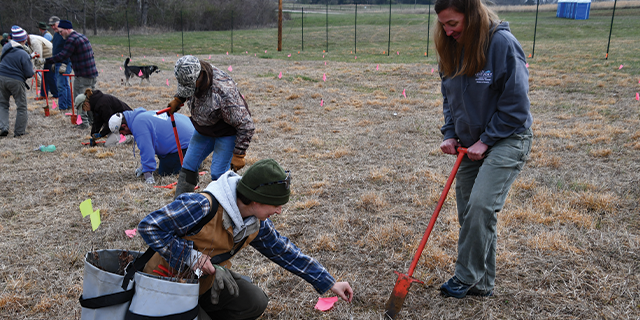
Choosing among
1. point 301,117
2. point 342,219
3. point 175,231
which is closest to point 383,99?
point 301,117

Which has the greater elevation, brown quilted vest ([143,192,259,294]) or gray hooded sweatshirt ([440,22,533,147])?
gray hooded sweatshirt ([440,22,533,147])

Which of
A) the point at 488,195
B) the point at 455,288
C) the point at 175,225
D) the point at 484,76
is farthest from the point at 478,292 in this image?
the point at 175,225

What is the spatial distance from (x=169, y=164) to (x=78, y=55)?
152 inches

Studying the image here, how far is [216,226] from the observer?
2.16 meters

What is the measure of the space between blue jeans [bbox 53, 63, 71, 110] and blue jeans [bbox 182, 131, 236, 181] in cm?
730

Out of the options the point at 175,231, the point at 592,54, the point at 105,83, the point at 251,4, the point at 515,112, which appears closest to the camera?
the point at 175,231

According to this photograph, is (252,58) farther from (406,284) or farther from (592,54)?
(406,284)

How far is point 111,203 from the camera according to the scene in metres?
4.91

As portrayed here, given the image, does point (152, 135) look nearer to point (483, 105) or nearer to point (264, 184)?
point (264, 184)

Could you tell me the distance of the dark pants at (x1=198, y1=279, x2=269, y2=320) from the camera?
245cm

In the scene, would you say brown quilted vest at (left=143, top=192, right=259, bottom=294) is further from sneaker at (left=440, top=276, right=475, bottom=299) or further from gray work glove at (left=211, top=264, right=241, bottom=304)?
sneaker at (left=440, top=276, right=475, bottom=299)

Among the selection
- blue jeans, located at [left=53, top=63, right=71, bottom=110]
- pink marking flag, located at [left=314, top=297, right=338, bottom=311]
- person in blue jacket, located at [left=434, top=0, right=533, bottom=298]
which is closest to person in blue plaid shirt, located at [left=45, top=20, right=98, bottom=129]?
blue jeans, located at [left=53, top=63, right=71, bottom=110]

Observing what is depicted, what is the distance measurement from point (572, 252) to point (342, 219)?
1946mm

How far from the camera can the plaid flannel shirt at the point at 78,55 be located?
8.02 metres
